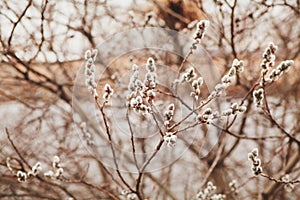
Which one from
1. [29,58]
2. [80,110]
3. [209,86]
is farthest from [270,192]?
[29,58]

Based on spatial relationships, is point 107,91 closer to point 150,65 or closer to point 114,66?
point 150,65

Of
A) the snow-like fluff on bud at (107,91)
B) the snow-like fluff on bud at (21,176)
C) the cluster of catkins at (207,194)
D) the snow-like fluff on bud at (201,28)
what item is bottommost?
the snow-like fluff on bud at (21,176)

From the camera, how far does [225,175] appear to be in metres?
3.79

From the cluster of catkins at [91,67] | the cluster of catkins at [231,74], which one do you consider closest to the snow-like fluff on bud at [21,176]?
the cluster of catkins at [91,67]

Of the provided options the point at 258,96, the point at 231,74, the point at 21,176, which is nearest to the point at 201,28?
the point at 231,74

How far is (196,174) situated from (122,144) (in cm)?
131

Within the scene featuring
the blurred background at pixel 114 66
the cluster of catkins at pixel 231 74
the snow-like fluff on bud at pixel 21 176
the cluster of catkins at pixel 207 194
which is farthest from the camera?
the blurred background at pixel 114 66

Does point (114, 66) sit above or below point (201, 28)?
above

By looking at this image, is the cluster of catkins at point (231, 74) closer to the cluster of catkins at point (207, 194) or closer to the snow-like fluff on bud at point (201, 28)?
the snow-like fluff on bud at point (201, 28)

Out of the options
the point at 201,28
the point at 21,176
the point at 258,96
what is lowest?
the point at 21,176

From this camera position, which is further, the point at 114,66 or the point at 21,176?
the point at 114,66

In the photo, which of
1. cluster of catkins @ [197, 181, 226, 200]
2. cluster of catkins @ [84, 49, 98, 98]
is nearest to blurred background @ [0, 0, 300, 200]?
cluster of catkins @ [197, 181, 226, 200]

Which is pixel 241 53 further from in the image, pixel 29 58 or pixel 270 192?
pixel 29 58

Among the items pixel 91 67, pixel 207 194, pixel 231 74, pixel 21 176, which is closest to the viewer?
pixel 231 74
